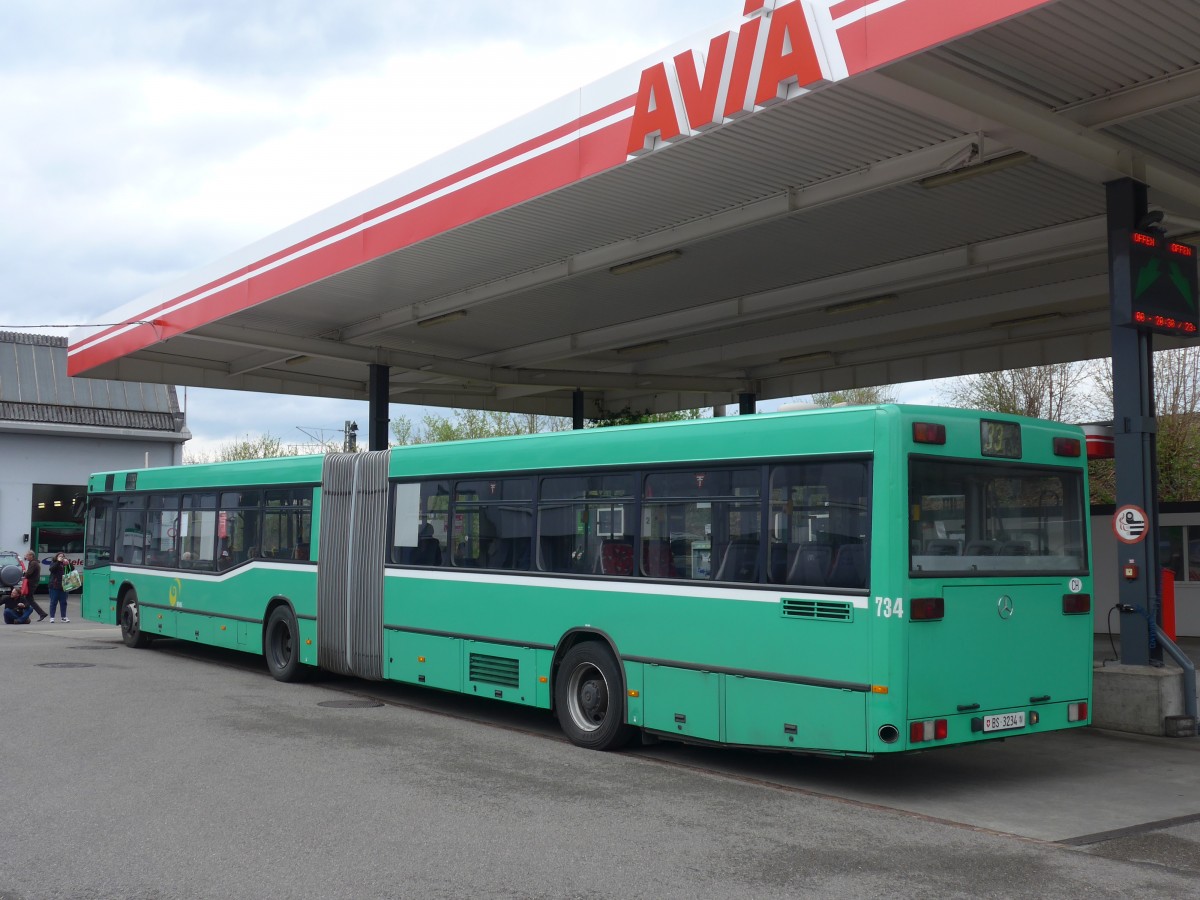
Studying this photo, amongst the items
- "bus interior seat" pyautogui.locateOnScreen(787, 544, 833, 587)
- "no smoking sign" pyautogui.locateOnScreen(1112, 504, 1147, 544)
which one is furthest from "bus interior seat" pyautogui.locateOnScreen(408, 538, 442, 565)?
"no smoking sign" pyautogui.locateOnScreen(1112, 504, 1147, 544)

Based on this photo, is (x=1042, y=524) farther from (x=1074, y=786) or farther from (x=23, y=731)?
(x=23, y=731)

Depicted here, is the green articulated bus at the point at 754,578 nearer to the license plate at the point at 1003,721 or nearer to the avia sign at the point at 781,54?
the license plate at the point at 1003,721

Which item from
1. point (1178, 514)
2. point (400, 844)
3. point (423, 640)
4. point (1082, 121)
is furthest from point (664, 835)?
point (1178, 514)

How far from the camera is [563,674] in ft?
35.6

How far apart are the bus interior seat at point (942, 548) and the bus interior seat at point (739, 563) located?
133 centimetres

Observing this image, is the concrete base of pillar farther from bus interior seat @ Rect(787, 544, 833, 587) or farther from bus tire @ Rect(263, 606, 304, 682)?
bus tire @ Rect(263, 606, 304, 682)

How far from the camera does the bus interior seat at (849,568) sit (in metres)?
8.42

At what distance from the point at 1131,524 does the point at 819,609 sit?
4.69 metres

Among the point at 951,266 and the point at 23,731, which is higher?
the point at 951,266

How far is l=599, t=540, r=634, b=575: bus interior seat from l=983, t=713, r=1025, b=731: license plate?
10.2 feet

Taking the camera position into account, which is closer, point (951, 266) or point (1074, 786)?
point (1074, 786)

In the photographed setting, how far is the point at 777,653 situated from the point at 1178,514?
15881 millimetres

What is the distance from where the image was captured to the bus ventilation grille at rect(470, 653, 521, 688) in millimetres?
11477

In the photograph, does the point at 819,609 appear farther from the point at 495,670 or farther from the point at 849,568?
the point at 495,670
